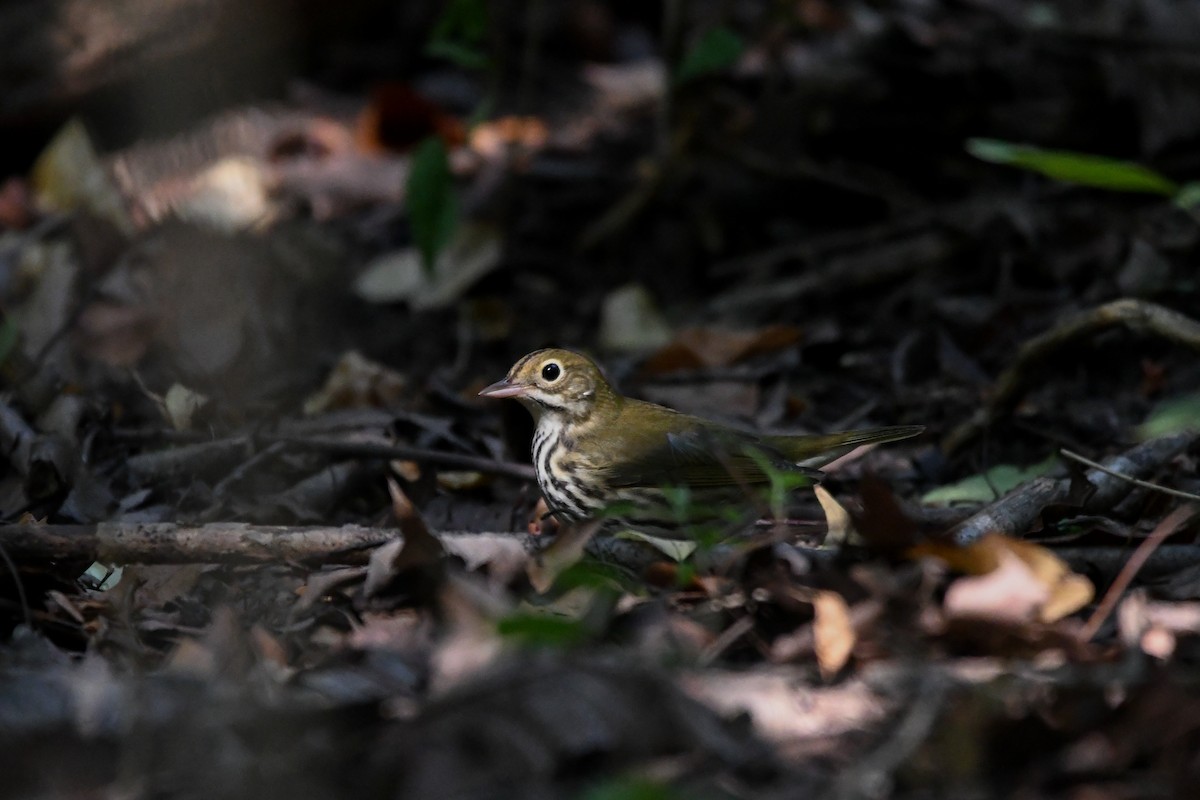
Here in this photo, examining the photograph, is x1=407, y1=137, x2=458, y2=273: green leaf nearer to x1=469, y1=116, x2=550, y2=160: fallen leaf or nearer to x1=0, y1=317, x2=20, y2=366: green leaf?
x1=0, y1=317, x2=20, y2=366: green leaf

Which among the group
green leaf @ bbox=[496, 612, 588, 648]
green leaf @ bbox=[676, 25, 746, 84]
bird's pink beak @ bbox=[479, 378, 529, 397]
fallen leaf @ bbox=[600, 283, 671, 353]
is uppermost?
green leaf @ bbox=[676, 25, 746, 84]

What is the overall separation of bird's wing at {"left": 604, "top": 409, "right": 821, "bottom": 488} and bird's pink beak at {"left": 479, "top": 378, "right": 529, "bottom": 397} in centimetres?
33

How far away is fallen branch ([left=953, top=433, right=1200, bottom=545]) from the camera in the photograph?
10.6 feet

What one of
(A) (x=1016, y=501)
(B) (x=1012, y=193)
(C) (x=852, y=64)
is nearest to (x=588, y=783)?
(A) (x=1016, y=501)

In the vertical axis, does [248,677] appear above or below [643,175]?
above

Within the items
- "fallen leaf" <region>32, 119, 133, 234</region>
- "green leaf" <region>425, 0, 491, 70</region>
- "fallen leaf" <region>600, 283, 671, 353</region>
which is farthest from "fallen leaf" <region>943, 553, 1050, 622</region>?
"fallen leaf" <region>32, 119, 133, 234</region>

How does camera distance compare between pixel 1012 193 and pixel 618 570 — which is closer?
pixel 618 570

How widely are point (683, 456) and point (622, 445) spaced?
21 cm

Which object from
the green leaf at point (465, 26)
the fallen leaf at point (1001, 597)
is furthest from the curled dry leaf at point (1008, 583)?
the green leaf at point (465, 26)

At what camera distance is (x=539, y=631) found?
7.79 ft

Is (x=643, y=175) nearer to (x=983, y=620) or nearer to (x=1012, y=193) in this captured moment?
(x=1012, y=193)

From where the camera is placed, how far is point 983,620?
2.61 meters

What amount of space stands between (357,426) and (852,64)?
3.61 m

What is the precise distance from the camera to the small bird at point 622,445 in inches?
165
